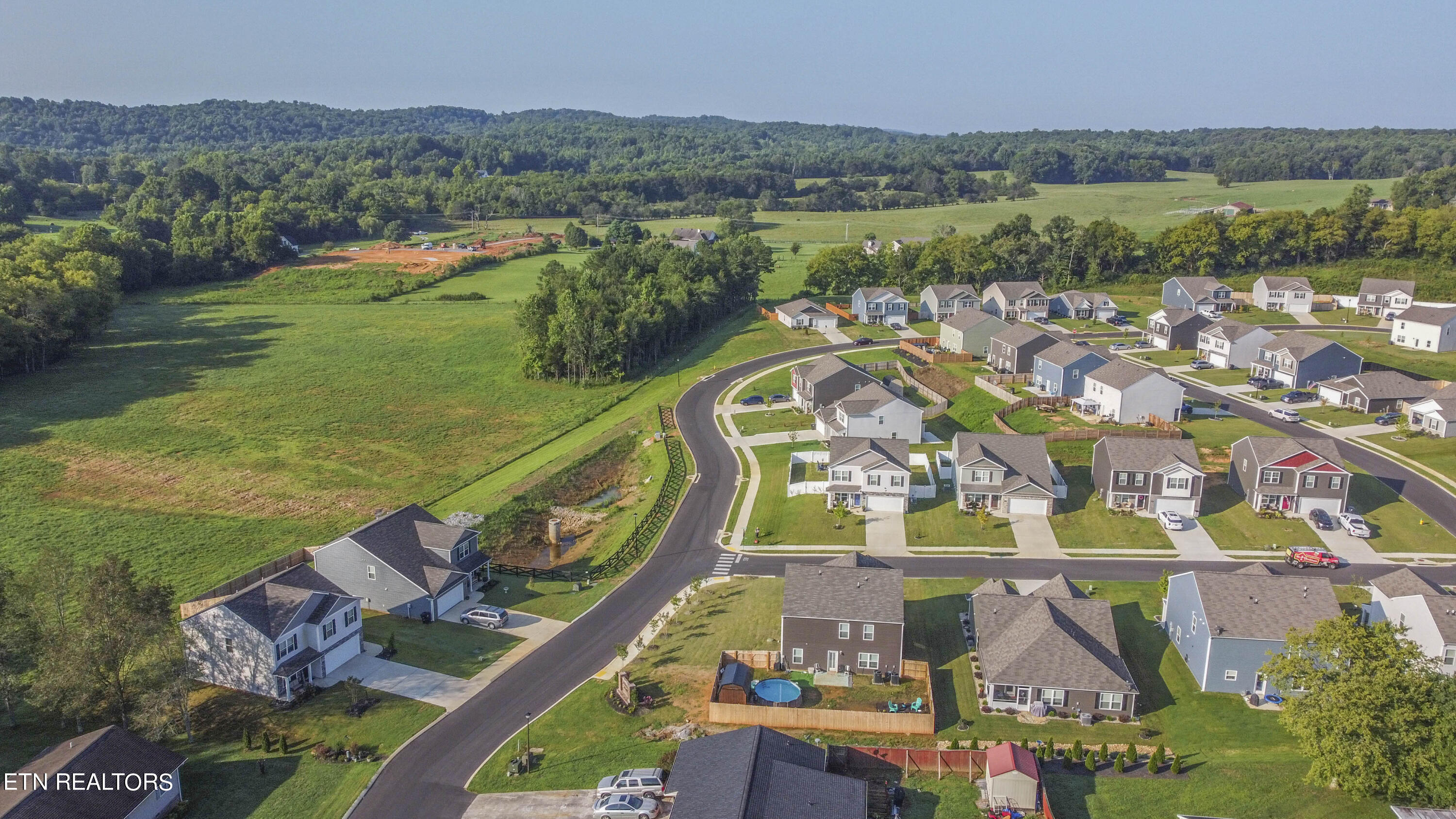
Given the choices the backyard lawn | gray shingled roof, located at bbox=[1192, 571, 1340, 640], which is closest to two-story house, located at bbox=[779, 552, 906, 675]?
gray shingled roof, located at bbox=[1192, 571, 1340, 640]

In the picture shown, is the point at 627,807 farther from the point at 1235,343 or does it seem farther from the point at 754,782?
the point at 1235,343

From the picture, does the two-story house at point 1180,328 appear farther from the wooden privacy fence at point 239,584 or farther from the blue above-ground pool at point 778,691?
the wooden privacy fence at point 239,584

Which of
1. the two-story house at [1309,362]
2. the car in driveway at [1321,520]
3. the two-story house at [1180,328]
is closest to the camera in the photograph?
the car in driveway at [1321,520]

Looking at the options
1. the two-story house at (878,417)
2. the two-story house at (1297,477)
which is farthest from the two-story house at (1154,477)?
the two-story house at (878,417)

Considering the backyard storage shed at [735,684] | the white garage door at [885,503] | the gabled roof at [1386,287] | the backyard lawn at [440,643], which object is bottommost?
the backyard lawn at [440,643]

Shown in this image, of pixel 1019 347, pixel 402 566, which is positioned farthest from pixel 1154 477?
pixel 402 566

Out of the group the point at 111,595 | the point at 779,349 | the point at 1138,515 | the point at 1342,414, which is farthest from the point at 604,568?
the point at 1342,414
